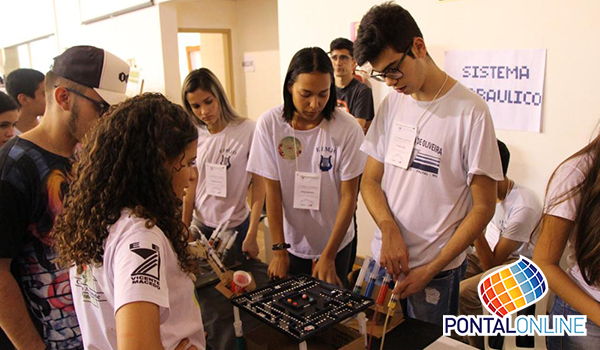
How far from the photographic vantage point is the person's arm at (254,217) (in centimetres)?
194

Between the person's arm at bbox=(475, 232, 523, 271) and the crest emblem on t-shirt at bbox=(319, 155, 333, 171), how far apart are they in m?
0.97

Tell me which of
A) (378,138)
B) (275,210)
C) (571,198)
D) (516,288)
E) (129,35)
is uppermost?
(129,35)

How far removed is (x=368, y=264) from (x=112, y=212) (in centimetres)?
82

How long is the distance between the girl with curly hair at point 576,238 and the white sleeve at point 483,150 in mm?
170

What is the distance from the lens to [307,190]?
171cm

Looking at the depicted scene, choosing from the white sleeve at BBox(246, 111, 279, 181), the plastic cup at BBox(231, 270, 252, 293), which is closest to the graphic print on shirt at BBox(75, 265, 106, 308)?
the plastic cup at BBox(231, 270, 252, 293)

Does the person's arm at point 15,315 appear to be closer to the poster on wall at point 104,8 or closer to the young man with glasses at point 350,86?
the young man with glasses at point 350,86

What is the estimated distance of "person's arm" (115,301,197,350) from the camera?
0.66 meters

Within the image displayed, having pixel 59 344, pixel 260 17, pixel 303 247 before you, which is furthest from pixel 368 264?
pixel 260 17

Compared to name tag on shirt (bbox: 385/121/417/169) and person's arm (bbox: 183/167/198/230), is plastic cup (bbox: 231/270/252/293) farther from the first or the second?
person's arm (bbox: 183/167/198/230)

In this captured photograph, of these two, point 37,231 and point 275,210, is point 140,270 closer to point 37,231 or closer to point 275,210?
point 37,231

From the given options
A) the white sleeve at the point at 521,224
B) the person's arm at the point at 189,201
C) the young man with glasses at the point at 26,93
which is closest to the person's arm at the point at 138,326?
the person's arm at the point at 189,201

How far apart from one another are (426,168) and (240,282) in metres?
0.72

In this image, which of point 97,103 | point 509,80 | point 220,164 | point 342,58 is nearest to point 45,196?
point 97,103
